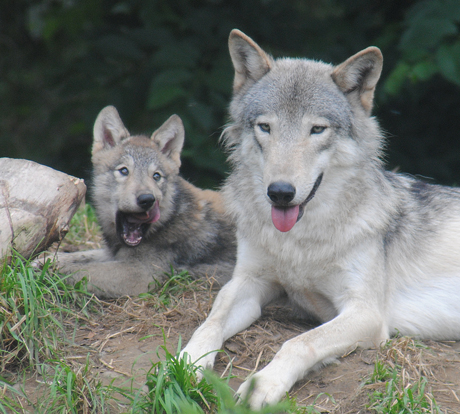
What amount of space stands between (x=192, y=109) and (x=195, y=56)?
0.69 metres

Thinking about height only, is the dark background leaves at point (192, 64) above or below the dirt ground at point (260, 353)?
above

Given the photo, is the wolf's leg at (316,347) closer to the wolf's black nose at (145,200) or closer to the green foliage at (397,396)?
the green foliage at (397,396)

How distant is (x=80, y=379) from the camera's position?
2838 mm

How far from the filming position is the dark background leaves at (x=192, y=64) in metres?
5.65

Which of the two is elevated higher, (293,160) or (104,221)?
(293,160)

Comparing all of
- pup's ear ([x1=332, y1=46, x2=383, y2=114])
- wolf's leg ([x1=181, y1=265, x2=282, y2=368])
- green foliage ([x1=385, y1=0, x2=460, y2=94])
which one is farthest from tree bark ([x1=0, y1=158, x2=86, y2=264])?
green foliage ([x1=385, y1=0, x2=460, y2=94])

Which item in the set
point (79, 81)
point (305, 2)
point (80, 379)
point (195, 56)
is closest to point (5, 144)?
point (79, 81)

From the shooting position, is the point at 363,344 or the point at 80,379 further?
the point at 363,344

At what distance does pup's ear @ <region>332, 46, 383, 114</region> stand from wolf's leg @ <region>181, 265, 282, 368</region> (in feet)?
4.74

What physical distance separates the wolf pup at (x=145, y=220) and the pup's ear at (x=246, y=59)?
1.21 meters

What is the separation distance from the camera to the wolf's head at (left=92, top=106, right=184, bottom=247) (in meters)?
4.41

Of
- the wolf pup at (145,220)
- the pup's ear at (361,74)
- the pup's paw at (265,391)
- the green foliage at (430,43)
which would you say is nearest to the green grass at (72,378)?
the pup's paw at (265,391)

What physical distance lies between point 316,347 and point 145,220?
76.7 inches

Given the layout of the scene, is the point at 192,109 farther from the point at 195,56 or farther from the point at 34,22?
the point at 34,22
